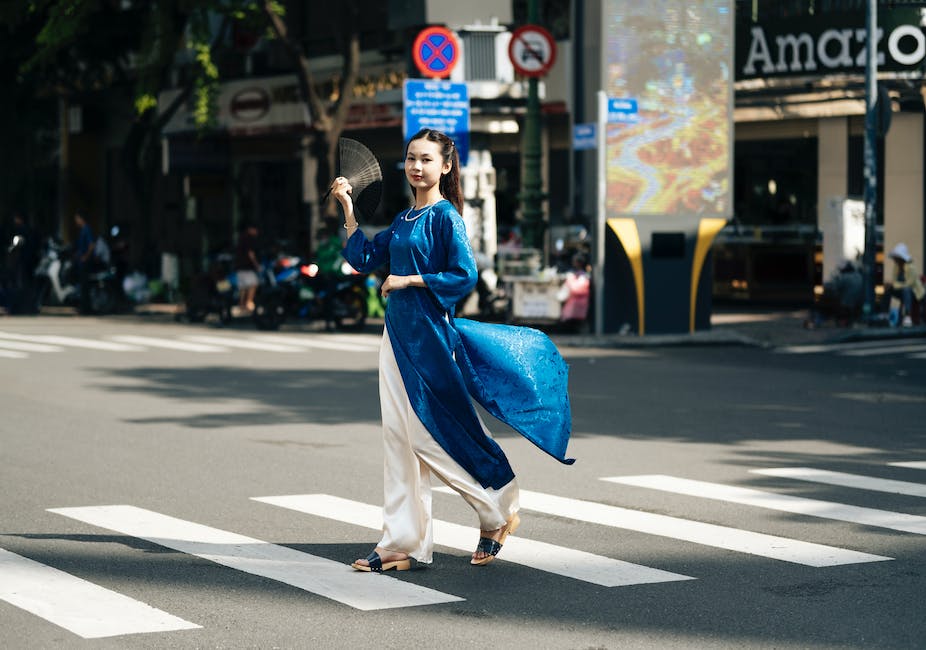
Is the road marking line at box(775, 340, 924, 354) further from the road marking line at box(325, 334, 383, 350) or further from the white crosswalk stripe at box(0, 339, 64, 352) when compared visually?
the white crosswalk stripe at box(0, 339, 64, 352)

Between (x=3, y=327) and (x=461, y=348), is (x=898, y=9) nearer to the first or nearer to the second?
(x=3, y=327)

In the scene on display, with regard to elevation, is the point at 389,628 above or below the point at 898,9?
below

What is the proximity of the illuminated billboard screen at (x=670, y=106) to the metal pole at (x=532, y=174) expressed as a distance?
2.57 m

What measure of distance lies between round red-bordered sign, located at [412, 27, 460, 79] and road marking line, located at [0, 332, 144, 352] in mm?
6496

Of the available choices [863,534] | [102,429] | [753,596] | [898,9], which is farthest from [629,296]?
[753,596]

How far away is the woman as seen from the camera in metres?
7.48

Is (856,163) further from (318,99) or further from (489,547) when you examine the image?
(489,547)

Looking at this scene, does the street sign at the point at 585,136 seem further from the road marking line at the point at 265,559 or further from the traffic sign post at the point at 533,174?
the road marking line at the point at 265,559

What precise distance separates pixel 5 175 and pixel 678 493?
1449 inches

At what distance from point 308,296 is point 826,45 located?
9.55 meters

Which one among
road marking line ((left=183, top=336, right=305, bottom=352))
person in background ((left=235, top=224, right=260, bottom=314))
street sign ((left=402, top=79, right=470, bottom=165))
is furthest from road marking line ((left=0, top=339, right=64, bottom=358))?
street sign ((left=402, top=79, right=470, bottom=165))

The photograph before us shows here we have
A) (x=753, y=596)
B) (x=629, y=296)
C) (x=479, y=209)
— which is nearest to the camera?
(x=753, y=596)

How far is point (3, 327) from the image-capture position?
25641 mm

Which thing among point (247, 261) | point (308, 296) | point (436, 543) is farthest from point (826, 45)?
point (436, 543)
